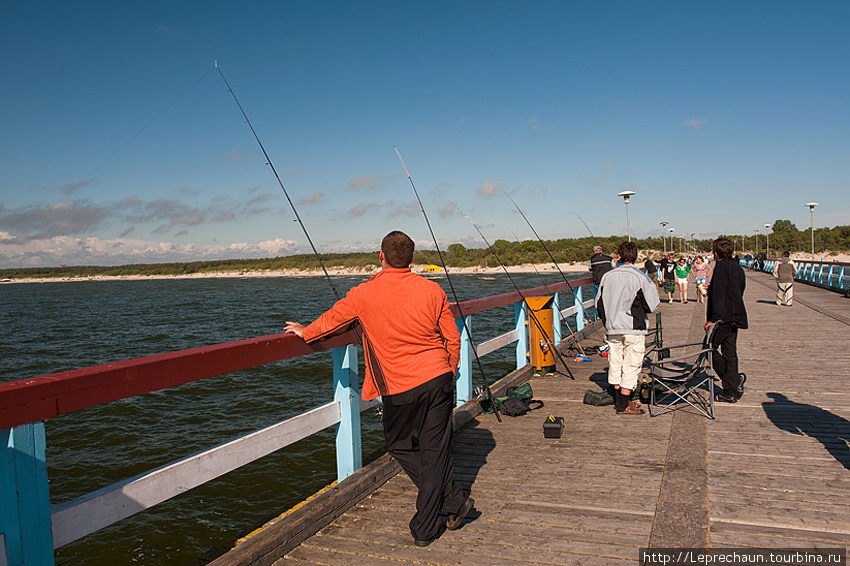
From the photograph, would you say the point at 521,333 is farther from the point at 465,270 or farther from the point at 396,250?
the point at 465,270

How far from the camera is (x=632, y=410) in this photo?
5.57 m

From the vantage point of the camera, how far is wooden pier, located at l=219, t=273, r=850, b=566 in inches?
116

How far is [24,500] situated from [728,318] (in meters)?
5.86

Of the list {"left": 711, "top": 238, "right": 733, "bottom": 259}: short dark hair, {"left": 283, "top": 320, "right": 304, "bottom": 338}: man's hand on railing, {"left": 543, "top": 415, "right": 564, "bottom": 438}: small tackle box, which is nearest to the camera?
{"left": 283, "top": 320, "right": 304, "bottom": 338}: man's hand on railing

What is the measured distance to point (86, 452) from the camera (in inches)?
384

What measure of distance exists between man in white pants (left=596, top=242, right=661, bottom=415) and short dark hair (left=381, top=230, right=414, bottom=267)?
2.95 metres

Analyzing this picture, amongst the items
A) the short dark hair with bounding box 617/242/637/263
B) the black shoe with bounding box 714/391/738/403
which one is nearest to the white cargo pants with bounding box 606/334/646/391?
the short dark hair with bounding box 617/242/637/263

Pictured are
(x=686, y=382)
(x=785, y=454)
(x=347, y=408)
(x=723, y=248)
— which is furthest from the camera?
(x=723, y=248)

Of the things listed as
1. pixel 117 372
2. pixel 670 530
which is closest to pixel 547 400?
pixel 670 530

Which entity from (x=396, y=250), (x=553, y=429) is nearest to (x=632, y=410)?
(x=553, y=429)

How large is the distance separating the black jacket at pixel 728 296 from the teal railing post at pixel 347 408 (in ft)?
12.5

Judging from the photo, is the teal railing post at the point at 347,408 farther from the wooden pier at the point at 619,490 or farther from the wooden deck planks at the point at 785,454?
the wooden deck planks at the point at 785,454

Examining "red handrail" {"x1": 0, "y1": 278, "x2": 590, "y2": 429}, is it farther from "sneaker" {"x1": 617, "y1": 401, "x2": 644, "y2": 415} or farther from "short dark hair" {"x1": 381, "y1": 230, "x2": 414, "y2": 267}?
"sneaker" {"x1": 617, "y1": 401, "x2": 644, "y2": 415}

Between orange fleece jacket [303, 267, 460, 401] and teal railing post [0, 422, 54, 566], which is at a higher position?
orange fleece jacket [303, 267, 460, 401]
